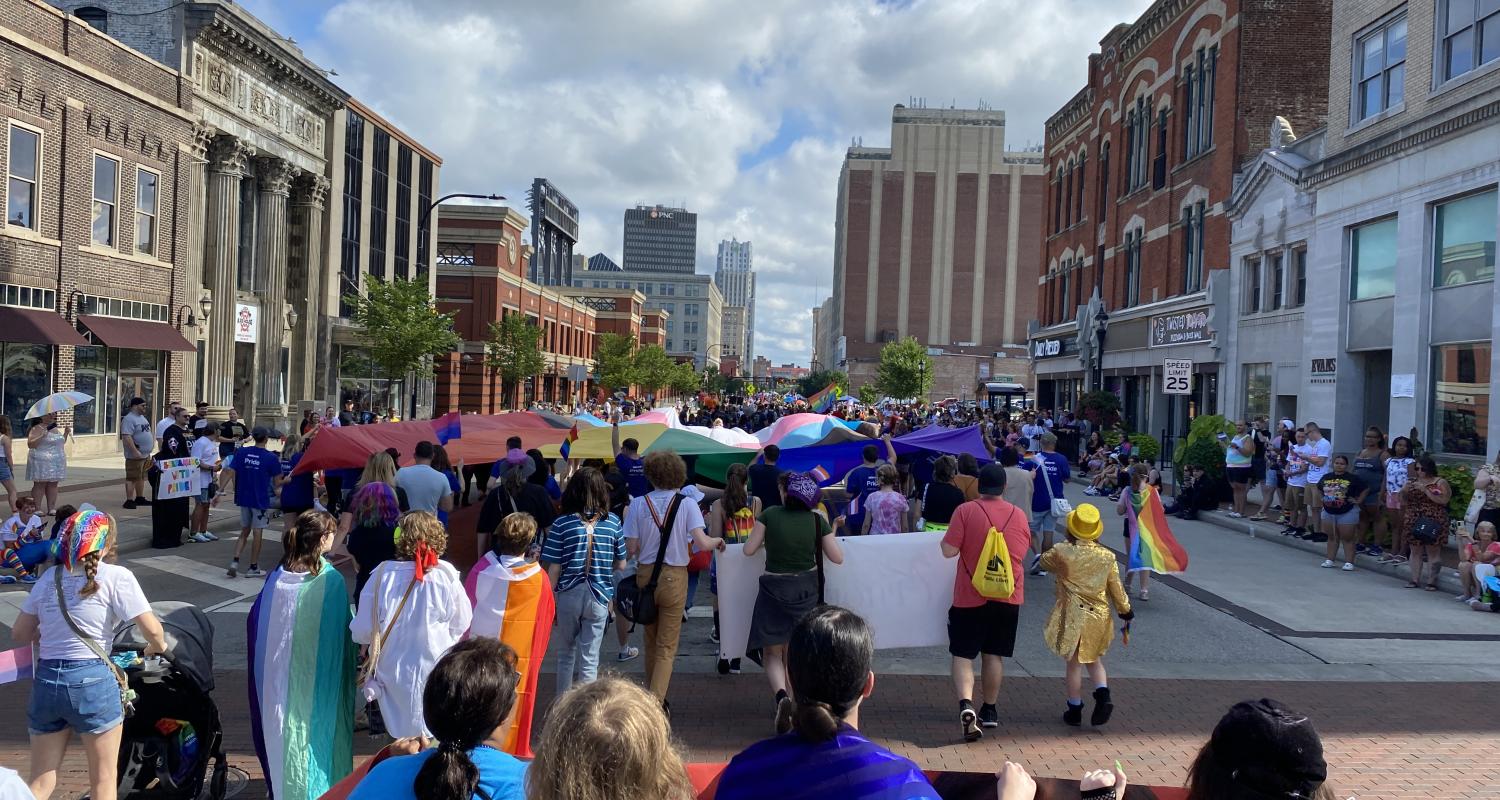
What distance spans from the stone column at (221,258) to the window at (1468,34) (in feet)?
103

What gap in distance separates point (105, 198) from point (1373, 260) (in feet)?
97.3

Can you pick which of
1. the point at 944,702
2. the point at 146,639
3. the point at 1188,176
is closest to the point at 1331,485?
the point at 944,702

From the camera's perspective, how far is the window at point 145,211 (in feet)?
88.4

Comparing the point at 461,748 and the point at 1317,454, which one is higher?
the point at 1317,454

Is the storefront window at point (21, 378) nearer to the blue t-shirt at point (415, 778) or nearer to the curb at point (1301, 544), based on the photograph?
the blue t-shirt at point (415, 778)

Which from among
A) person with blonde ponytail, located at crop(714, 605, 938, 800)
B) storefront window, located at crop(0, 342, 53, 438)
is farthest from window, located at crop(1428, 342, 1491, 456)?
storefront window, located at crop(0, 342, 53, 438)

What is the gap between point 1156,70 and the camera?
33.5 meters

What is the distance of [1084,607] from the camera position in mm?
6867

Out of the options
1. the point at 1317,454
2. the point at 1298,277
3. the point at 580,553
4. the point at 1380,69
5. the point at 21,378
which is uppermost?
the point at 1380,69

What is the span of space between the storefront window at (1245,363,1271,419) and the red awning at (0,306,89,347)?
2944cm

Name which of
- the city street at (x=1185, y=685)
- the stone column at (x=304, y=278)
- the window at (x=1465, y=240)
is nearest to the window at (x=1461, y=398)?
the window at (x=1465, y=240)

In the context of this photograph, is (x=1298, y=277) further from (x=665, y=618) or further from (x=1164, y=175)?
(x=665, y=618)

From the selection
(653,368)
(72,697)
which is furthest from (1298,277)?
(653,368)

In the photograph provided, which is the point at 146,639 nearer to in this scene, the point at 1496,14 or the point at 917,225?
the point at 1496,14
